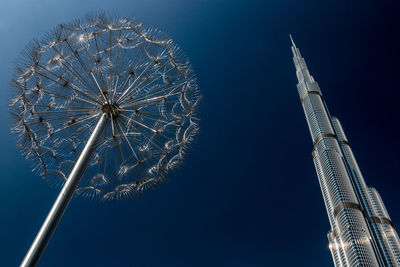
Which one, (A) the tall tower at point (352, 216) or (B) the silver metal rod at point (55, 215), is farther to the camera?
(A) the tall tower at point (352, 216)

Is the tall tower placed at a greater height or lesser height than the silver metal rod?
greater

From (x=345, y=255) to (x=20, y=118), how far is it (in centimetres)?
17672

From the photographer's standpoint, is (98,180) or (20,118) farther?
(98,180)

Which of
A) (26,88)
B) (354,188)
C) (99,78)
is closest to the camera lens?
(99,78)

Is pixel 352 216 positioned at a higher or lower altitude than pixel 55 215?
higher

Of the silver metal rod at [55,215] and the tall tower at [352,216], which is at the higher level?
the tall tower at [352,216]

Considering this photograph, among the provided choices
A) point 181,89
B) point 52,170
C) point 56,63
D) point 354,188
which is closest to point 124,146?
point 52,170

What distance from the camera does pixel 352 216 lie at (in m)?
159

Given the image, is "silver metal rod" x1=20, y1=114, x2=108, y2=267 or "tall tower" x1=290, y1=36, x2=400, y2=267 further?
"tall tower" x1=290, y1=36, x2=400, y2=267

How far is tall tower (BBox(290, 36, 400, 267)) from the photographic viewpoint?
15025cm

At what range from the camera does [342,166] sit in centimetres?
18275

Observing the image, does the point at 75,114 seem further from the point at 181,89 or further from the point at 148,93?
the point at 181,89

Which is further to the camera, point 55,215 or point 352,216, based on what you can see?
point 352,216

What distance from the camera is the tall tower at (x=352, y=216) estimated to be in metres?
150
